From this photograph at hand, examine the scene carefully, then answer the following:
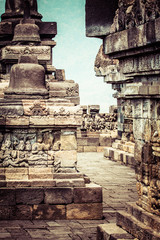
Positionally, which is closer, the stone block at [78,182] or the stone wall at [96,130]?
the stone block at [78,182]

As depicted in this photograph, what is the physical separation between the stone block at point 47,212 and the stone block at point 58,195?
0.07m

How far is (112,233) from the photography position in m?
5.07

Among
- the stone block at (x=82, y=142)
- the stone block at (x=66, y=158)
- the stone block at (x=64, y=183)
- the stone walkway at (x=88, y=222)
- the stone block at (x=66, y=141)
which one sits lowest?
the stone walkway at (x=88, y=222)

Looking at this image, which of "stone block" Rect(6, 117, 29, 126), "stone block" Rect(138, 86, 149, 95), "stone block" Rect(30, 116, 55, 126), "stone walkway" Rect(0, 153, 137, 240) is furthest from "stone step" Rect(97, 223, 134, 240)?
"stone block" Rect(6, 117, 29, 126)

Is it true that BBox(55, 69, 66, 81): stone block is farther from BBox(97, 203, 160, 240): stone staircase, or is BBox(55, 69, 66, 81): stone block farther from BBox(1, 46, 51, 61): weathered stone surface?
BBox(97, 203, 160, 240): stone staircase

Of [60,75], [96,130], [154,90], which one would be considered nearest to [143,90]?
[154,90]

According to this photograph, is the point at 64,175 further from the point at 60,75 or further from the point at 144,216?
the point at 60,75

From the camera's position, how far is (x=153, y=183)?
4973mm

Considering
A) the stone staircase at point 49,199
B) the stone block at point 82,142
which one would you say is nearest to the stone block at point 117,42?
the stone staircase at point 49,199

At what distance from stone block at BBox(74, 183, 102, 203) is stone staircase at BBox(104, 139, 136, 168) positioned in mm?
5097

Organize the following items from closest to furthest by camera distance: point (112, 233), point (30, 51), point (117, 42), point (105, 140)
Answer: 1. point (112, 233)
2. point (117, 42)
3. point (30, 51)
4. point (105, 140)

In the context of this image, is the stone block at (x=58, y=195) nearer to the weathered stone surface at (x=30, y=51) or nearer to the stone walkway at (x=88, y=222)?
the stone walkway at (x=88, y=222)

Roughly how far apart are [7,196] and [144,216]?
95.4 inches

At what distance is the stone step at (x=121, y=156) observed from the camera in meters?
12.1
